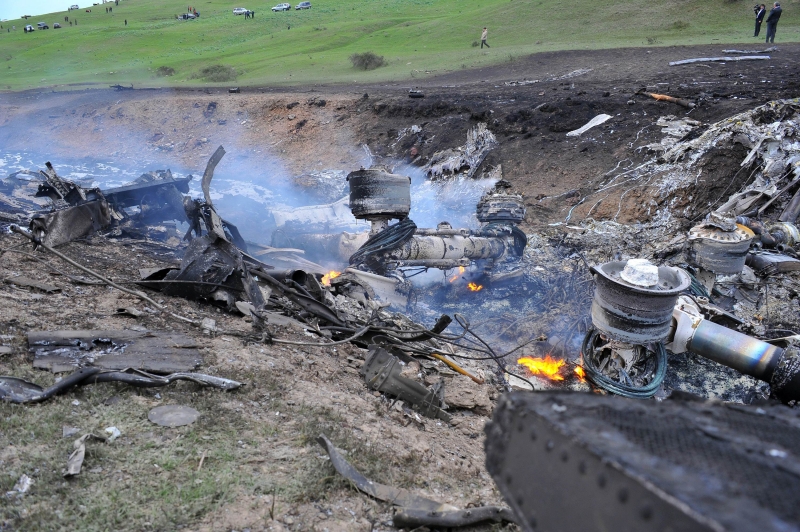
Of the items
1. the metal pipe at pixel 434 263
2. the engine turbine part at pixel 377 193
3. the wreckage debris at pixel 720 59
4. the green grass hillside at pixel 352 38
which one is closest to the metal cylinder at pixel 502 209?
the metal pipe at pixel 434 263

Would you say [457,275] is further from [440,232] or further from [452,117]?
[452,117]

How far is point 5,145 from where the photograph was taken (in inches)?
907

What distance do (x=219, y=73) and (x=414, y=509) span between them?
96.8 ft

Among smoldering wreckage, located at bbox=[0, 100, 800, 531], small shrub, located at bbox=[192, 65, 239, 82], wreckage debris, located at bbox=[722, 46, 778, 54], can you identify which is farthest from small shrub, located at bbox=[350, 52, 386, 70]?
wreckage debris, located at bbox=[722, 46, 778, 54]

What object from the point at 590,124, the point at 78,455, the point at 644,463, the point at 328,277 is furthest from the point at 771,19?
the point at 78,455

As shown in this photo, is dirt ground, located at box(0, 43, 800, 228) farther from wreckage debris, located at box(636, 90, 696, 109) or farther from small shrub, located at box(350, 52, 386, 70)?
small shrub, located at box(350, 52, 386, 70)

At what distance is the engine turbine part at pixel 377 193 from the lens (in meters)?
7.46

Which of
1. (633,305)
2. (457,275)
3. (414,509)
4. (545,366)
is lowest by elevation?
(545,366)

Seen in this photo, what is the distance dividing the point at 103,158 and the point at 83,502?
2125 centimetres

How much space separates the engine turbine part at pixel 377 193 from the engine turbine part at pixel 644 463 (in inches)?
232

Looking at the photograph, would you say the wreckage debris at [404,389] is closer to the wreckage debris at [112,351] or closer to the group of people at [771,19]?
the wreckage debris at [112,351]

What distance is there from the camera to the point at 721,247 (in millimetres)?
6754

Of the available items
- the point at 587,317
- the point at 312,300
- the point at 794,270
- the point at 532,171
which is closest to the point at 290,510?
the point at 312,300

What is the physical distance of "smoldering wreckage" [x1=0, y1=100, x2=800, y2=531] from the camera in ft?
4.56
